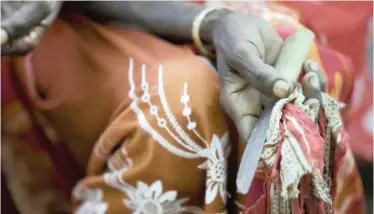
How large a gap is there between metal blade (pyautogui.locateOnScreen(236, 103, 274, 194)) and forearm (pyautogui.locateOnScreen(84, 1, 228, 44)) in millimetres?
176

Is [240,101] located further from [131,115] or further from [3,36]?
[3,36]

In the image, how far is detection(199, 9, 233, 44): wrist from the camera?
0.68 m

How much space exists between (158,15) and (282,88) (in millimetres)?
262

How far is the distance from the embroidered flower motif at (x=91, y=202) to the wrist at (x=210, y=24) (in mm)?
230

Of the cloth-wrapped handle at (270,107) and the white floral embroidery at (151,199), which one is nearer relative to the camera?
the cloth-wrapped handle at (270,107)

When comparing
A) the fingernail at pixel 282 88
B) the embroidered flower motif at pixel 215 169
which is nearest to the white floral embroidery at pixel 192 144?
the embroidered flower motif at pixel 215 169

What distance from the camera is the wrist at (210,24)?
68 centimetres

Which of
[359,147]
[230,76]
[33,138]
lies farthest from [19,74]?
[359,147]

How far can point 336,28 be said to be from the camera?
98 centimetres

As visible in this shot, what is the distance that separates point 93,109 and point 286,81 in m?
0.29

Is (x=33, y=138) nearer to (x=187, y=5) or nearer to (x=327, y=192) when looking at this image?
(x=187, y=5)

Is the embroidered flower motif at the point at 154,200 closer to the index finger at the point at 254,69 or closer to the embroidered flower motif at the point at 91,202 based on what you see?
the embroidered flower motif at the point at 91,202

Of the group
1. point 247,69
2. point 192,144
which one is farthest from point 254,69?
point 192,144

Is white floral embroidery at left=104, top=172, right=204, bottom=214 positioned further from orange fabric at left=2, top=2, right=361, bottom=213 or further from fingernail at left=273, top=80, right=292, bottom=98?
fingernail at left=273, top=80, right=292, bottom=98
